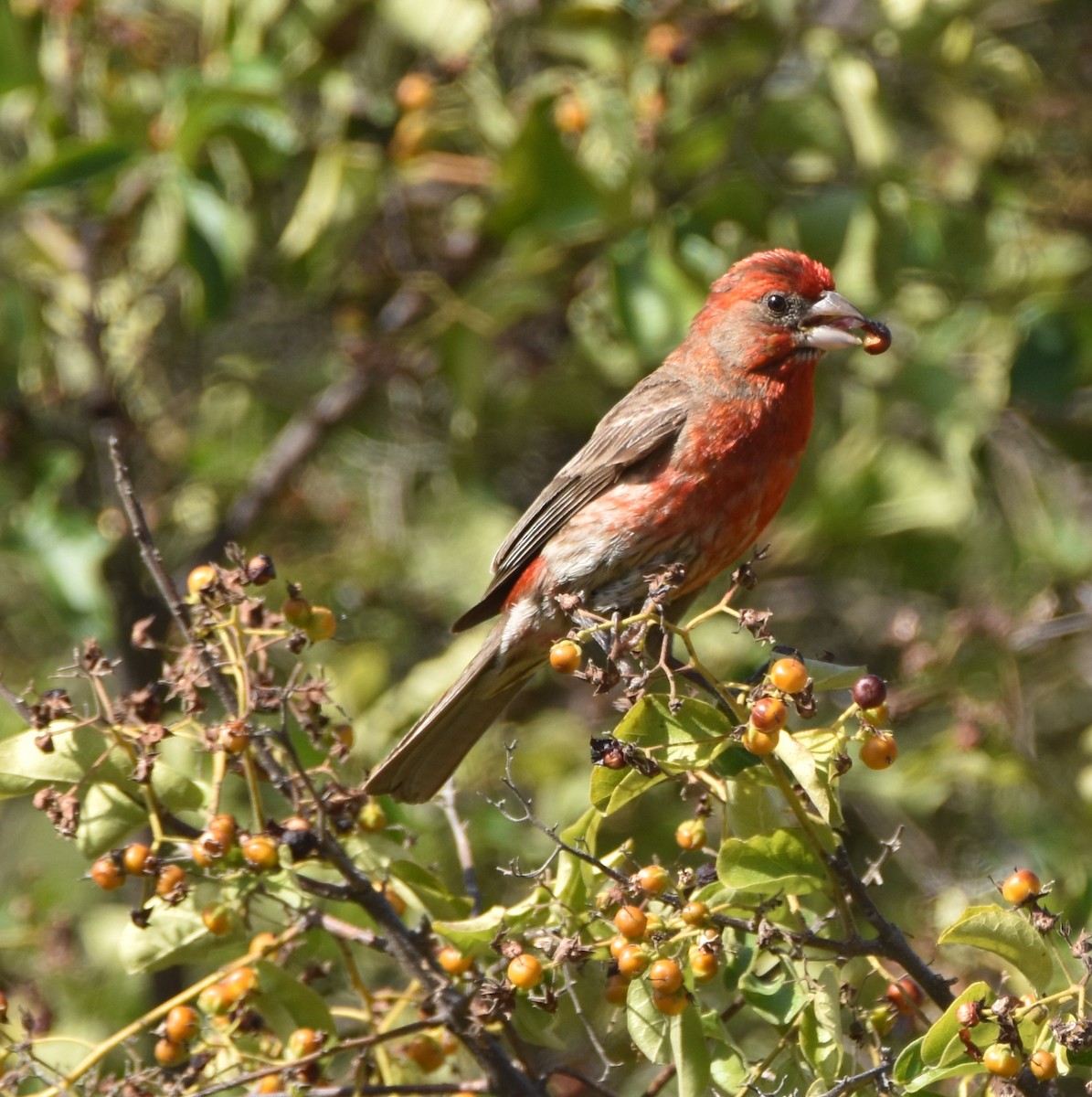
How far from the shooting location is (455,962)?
3.30m

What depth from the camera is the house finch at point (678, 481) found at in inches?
187

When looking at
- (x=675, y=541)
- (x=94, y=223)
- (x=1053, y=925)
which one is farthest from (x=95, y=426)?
(x=1053, y=925)

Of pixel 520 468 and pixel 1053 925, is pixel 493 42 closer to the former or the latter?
pixel 520 468

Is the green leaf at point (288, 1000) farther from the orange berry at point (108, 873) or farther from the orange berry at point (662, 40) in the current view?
the orange berry at point (662, 40)

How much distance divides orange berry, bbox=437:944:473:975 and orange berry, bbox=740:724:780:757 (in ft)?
2.55


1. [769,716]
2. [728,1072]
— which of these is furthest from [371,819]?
[769,716]

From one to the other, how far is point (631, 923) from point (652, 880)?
108 mm

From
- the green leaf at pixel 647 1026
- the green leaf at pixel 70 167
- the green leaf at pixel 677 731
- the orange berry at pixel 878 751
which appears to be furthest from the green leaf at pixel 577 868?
the green leaf at pixel 70 167

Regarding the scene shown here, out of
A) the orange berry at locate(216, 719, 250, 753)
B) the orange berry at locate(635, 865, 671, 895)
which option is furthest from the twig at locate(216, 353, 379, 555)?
the orange berry at locate(635, 865, 671, 895)

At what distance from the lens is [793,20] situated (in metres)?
5.29

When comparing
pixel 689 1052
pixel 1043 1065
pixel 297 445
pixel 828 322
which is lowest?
pixel 1043 1065

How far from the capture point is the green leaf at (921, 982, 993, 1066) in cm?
279

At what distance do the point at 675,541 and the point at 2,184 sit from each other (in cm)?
230

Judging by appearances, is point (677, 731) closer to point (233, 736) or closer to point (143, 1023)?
point (233, 736)
